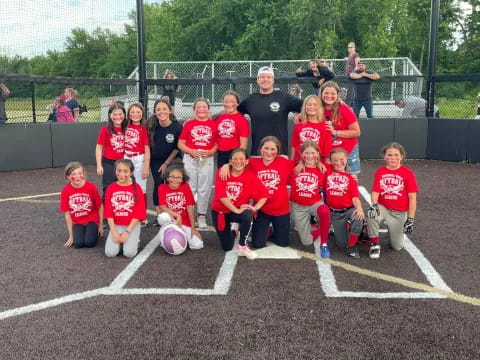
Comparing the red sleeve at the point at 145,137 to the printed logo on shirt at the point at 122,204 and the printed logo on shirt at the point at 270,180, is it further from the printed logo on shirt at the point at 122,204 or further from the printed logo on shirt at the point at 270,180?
the printed logo on shirt at the point at 270,180

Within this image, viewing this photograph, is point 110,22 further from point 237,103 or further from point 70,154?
point 237,103

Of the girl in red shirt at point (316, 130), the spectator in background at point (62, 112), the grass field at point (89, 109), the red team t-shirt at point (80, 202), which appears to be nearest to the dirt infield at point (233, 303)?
the red team t-shirt at point (80, 202)

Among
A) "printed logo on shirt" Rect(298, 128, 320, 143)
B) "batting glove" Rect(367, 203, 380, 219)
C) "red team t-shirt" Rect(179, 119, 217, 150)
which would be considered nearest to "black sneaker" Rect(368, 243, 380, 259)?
"batting glove" Rect(367, 203, 380, 219)

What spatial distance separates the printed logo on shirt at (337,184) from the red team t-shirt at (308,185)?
0.35 feet

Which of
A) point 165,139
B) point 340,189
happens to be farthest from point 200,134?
point 340,189

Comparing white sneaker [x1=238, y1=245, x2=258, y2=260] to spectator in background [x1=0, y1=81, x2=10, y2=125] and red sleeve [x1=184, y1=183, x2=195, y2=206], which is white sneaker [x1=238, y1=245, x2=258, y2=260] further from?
spectator in background [x1=0, y1=81, x2=10, y2=125]

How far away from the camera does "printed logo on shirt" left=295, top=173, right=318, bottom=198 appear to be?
17.0ft

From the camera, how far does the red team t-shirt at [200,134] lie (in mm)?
5711

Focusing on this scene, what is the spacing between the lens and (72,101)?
12.0 metres

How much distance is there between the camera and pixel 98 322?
336cm

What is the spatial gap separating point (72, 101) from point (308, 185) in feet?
28.1

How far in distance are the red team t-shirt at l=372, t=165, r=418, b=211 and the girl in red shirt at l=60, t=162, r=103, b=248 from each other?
3.01 meters

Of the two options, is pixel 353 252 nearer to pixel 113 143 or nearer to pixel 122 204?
pixel 122 204

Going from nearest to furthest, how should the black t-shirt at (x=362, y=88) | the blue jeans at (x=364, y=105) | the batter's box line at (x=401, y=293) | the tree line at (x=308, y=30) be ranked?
the batter's box line at (x=401, y=293) < the black t-shirt at (x=362, y=88) < the blue jeans at (x=364, y=105) < the tree line at (x=308, y=30)
